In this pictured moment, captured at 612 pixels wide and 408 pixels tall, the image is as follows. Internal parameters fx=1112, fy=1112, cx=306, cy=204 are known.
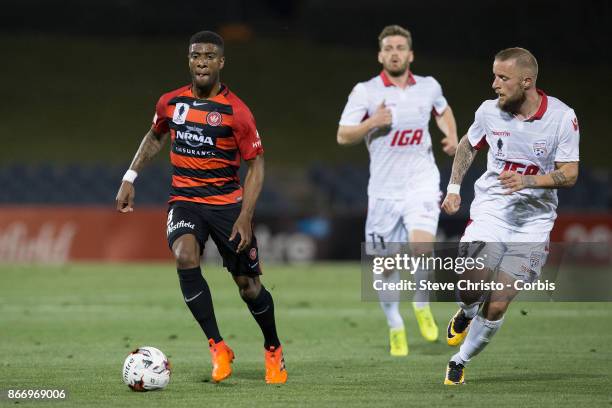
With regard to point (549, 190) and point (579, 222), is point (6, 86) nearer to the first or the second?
point (579, 222)

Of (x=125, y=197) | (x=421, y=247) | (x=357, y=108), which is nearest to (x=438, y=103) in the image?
(x=357, y=108)

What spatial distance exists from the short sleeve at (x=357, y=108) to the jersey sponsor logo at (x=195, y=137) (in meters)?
2.43

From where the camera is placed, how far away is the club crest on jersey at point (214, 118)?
305 inches

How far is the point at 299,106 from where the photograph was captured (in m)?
32.2

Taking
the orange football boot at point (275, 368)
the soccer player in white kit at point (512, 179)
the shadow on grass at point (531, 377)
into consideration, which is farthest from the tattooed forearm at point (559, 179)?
the orange football boot at point (275, 368)

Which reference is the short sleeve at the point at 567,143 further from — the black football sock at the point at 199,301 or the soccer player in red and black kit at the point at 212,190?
the black football sock at the point at 199,301

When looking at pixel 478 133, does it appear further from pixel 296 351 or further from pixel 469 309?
pixel 296 351

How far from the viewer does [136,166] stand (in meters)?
8.09

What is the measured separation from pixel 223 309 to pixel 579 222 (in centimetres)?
922

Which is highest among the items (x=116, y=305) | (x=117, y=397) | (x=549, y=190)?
(x=549, y=190)

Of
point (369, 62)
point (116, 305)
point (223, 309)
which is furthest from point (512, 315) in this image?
point (369, 62)

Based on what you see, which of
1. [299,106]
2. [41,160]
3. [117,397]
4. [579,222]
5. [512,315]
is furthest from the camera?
[299,106]

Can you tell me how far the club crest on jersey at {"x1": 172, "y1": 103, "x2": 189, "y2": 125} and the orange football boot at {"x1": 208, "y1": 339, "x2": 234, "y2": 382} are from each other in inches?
61.5

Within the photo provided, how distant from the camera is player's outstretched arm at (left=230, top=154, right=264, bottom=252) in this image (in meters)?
7.62
